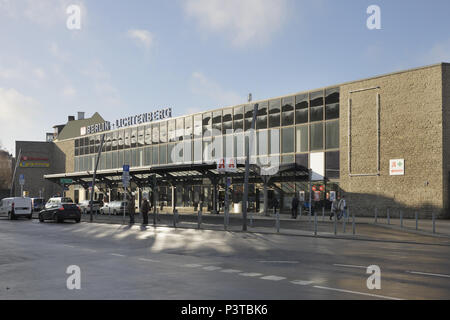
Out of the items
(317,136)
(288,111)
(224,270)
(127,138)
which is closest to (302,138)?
(317,136)

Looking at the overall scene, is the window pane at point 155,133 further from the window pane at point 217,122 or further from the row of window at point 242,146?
the window pane at point 217,122

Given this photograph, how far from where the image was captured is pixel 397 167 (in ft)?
124

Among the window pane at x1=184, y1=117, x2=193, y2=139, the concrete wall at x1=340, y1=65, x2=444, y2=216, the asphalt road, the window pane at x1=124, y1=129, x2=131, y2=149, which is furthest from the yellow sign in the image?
the asphalt road

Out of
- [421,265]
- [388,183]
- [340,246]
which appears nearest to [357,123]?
[388,183]

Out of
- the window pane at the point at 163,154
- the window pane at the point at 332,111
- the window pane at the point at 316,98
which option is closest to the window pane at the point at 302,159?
the window pane at the point at 332,111

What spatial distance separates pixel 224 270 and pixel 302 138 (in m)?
34.2

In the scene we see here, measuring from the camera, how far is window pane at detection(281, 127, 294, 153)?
149 ft

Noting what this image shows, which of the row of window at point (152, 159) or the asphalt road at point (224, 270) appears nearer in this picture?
the asphalt road at point (224, 270)

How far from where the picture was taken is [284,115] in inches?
1813

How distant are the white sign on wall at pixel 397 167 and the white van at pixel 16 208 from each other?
28.1 m

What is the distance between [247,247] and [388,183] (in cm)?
2415

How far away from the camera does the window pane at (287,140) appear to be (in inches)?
1788

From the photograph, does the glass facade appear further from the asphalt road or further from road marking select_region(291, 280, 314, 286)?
road marking select_region(291, 280, 314, 286)
